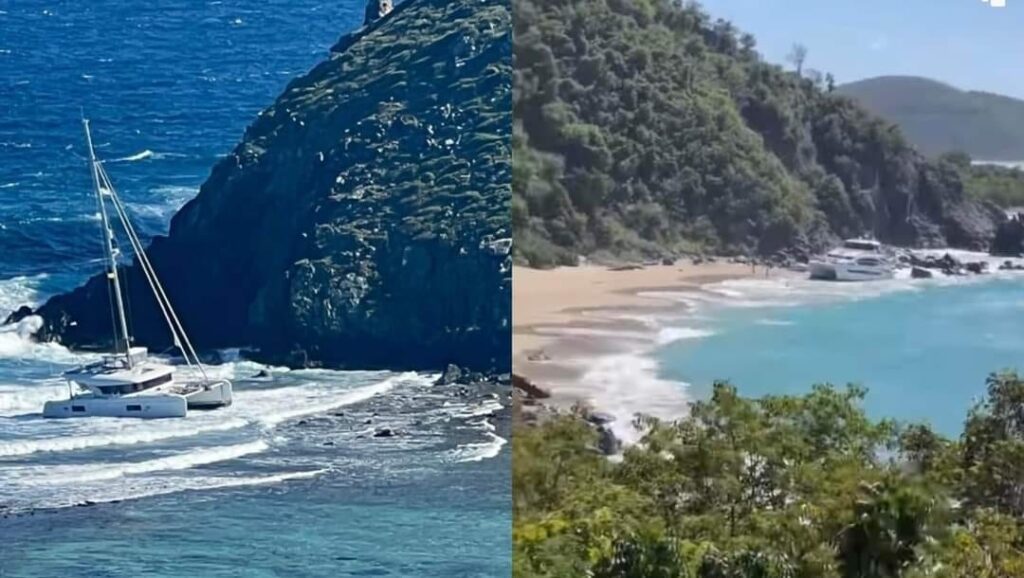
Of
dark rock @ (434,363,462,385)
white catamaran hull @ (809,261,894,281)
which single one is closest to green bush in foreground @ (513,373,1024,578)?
dark rock @ (434,363,462,385)

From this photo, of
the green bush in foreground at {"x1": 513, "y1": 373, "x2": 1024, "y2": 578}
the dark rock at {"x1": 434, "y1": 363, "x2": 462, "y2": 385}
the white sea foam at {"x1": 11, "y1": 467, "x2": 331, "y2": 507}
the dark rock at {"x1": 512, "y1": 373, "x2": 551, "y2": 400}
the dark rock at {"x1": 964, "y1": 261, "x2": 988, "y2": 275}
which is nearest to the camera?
the green bush in foreground at {"x1": 513, "y1": 373, "x2": 1024, "y2": 578}

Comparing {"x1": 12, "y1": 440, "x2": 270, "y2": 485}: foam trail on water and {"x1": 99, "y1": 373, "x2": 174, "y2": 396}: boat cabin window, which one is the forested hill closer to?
{"x1": 12, "y1": 440, "x2": 270, "y2": 485}: foam trail on water

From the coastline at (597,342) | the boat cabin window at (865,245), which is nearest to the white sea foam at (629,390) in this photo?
the coastline at (597,342)

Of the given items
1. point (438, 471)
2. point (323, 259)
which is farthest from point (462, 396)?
point (323, 259)

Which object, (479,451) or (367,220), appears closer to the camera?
(479,451)

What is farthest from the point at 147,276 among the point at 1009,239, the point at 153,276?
the point at 1009,239

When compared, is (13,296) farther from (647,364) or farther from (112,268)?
(647,364)

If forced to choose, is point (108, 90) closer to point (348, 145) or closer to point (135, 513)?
point (348, 145)
